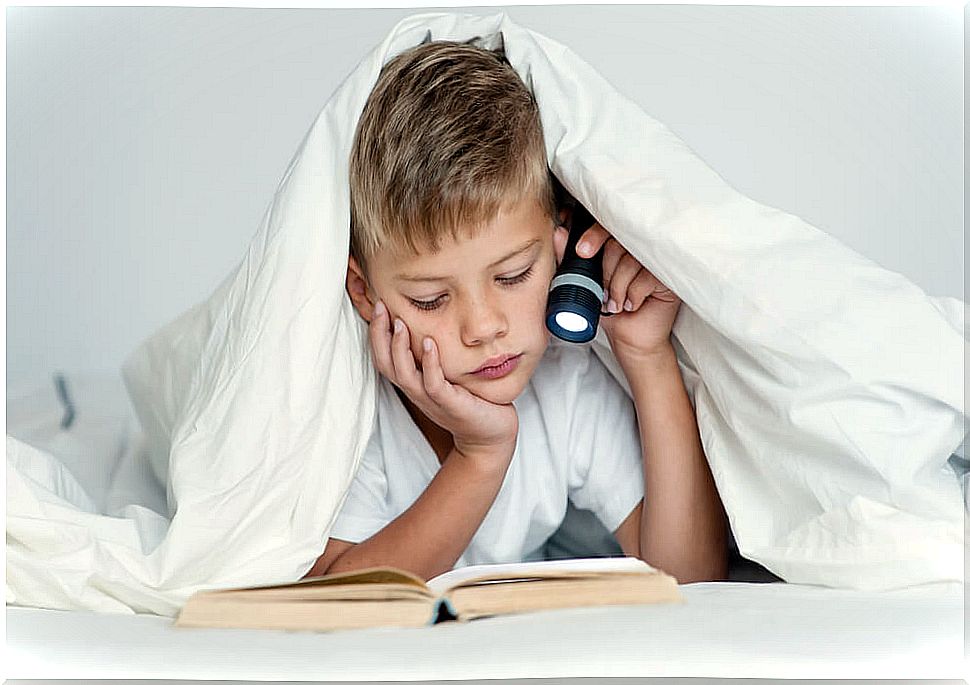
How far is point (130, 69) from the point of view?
1984 millimetres

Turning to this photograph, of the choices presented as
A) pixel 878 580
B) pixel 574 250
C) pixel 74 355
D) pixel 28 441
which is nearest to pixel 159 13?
pixel 74 355

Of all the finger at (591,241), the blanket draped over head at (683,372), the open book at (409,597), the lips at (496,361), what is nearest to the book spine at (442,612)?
the open book at (409,597)

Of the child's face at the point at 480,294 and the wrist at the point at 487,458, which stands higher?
the child's face at the point at 480,294

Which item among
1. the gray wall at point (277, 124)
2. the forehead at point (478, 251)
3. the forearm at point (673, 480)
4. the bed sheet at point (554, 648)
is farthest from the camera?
the gray wall at point (277, 124)

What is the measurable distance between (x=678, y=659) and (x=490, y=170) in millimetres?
542

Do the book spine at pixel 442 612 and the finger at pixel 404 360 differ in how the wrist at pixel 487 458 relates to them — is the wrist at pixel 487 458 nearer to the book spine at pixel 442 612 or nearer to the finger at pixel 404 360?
the finger at pixel 404 360

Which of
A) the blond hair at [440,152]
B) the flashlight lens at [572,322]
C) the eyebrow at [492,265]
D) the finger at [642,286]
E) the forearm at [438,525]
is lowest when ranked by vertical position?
the forearm at [438,525]

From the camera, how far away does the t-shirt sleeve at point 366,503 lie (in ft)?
4.33

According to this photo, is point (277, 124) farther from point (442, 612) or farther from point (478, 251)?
point (442, 612)

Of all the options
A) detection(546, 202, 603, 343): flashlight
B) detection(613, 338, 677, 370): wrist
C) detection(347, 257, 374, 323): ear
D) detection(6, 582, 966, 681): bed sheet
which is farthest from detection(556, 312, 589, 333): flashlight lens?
detection(6, 582, 966, 681): bed sheet

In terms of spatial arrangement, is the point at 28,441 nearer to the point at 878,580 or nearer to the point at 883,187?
the point at 878,580

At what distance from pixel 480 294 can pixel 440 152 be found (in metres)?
0.15

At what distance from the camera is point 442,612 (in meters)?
0.97

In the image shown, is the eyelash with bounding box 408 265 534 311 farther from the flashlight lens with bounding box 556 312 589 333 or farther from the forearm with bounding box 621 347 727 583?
the forearm with bounding box 621 347 727 583
